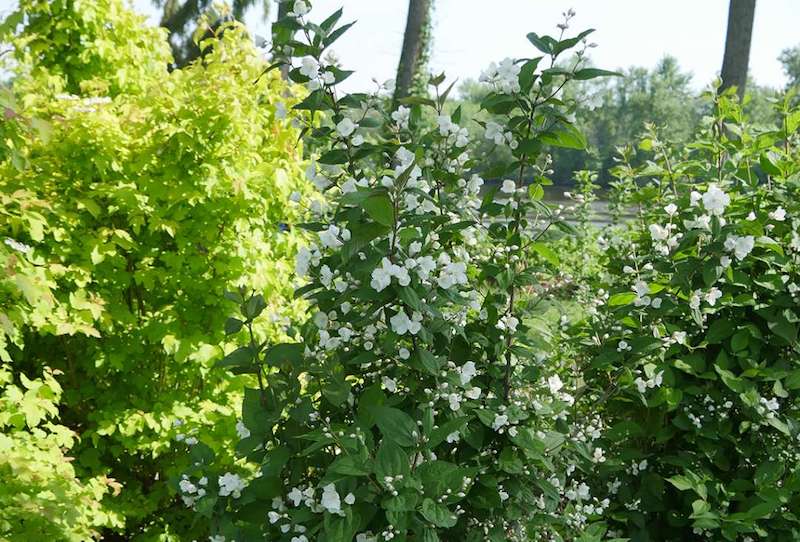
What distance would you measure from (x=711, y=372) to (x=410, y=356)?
1.25m

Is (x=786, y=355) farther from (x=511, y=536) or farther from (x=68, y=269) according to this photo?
(x=68, y=269)

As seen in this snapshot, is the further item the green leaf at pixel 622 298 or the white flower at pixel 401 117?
the green leaf at pixel 622 298

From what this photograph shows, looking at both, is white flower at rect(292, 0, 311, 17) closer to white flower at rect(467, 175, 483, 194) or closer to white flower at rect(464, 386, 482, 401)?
white flower at rect(467, 175, 483, 194)

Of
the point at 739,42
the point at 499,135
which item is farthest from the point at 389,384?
the point at 739,42

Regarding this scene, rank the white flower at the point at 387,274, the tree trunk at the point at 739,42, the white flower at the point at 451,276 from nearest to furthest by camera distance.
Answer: the white flower at the point at 387,274 < the white flower at the point at 451,276 < the tree trunk at the point at 739,42

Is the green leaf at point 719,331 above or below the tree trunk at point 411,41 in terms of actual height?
below

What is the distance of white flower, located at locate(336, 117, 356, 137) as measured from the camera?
1.85 metres

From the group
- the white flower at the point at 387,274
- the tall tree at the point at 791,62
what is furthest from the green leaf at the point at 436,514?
the tall tree at the point at 791,62

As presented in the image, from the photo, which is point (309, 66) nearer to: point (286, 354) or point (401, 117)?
point (401, 117)

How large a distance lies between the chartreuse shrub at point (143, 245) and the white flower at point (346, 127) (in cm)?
96

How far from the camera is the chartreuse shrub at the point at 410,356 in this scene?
1640mm

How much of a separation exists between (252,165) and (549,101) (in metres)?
1.53

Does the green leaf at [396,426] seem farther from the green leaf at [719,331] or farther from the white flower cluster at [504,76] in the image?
the green leaf at [719,331]

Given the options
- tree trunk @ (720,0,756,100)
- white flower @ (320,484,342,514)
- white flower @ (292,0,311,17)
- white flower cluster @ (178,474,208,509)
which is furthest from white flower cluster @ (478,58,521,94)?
tree trunk @ (720,0,756,100)
